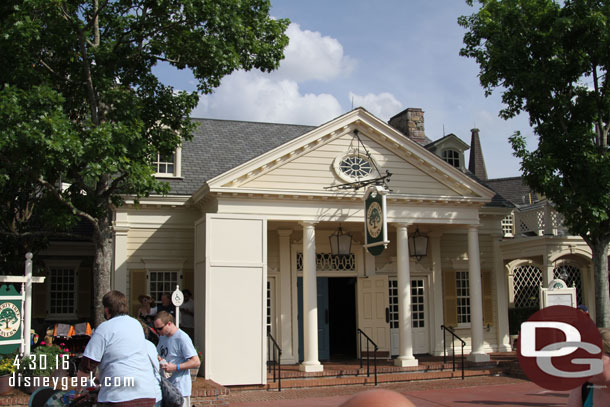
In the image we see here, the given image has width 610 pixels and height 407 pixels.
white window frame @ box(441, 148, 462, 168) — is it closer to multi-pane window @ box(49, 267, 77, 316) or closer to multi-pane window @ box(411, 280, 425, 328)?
multi-pane window @ box(411, 280, 425, 328)

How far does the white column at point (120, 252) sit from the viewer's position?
53.4 ft

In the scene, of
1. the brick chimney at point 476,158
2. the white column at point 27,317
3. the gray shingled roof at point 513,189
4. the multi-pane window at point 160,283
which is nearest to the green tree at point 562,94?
the multi-pane window at point 160,283

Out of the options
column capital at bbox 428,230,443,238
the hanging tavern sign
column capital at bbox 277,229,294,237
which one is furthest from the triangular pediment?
column capital at bbox 428,230,443,238

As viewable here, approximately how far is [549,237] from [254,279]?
30.9 feet

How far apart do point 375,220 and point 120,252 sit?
6.85m

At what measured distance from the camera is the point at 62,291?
18016mm

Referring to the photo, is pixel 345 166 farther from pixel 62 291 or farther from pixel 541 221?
A: pixel 62 291

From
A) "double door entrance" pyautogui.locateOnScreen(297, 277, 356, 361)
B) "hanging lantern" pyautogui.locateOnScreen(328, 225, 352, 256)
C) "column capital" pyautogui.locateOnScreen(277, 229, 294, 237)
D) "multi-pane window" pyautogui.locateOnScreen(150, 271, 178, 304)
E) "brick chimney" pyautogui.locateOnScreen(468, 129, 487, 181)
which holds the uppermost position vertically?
"brick chimney" pyautogui.locateOnScreen(468, 129, 487, 181)

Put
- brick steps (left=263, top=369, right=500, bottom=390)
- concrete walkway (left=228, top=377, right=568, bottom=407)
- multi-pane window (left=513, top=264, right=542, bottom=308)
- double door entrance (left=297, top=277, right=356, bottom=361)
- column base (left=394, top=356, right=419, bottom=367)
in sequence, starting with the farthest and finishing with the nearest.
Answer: multi-pane window (left=513, top=264, right=542, bottom=308)
double door entrance (left=297, top=277, right=356, bottom=361)
column base (left=394, top=356, right=419, bottom=367)
brick steps (left=263, top=369, right=500, bottom=390)
concrete walkway (left=228, top=377, right=568, bottom=407)

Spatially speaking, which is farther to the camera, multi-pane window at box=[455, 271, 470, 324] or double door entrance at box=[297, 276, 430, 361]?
multi-pane window at box=[455, 271, 470, 324]

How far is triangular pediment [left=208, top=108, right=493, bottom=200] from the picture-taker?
15.1 m

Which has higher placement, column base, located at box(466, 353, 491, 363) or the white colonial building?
the white colonial building

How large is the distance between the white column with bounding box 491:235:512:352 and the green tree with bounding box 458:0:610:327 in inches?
Answer: 141

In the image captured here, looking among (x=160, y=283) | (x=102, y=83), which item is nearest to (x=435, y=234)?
(x=160, y=283)
